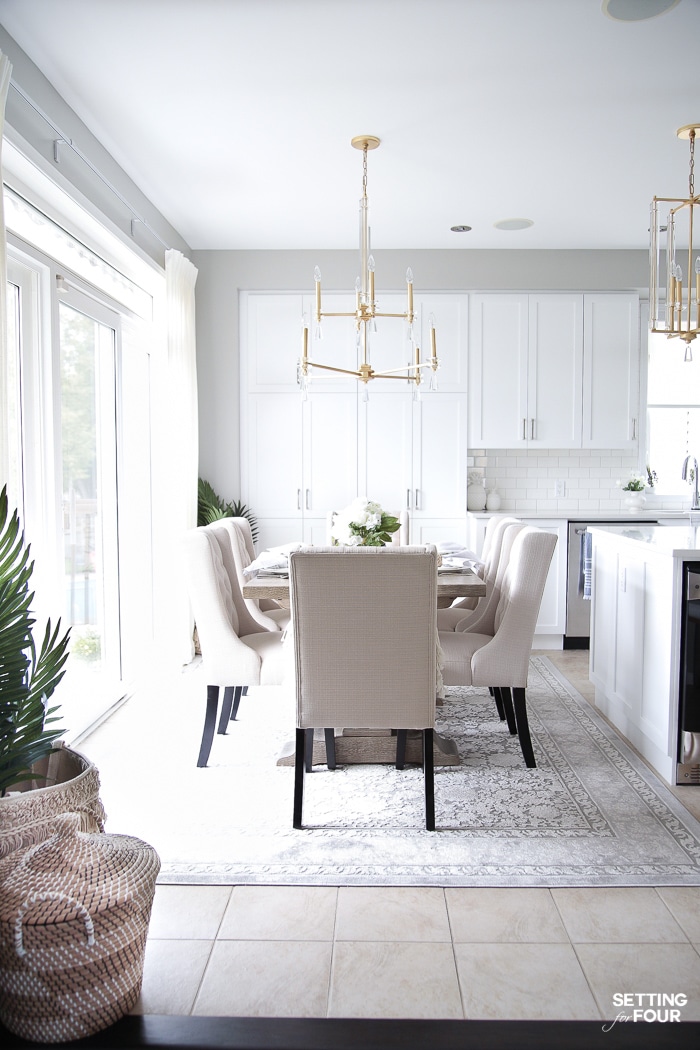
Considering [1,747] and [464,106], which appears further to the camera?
[464,106]

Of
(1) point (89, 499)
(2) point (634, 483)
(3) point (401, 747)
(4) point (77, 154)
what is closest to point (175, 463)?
(1) point (89, 499)

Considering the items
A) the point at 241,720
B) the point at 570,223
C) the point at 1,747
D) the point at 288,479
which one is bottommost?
the point at 241,720

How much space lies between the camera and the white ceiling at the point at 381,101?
253cm

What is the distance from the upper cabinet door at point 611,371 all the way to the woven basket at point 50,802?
4306 mm

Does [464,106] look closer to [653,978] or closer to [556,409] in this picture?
[556,409]

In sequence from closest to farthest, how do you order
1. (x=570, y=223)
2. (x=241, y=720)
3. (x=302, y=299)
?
(x=241, y=720) < (x=570, y=223) < (x=302, y=299)

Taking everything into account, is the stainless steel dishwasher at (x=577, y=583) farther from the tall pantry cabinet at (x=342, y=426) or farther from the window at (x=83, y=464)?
the window at (x=83, y=464)

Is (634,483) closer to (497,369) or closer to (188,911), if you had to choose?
(497,369)

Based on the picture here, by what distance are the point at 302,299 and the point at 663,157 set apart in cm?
245

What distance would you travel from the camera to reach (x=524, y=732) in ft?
9.95

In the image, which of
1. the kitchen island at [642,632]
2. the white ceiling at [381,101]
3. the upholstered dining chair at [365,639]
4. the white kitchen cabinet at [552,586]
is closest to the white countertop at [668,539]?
the kitchen island at [642,632]

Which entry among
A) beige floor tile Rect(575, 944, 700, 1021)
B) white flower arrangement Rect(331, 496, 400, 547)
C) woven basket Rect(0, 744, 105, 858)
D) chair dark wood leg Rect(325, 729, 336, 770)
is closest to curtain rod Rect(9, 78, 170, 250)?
white flower arrangement Rect(331, 496, 400, 547)

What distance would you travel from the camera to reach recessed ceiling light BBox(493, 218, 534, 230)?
470 centimetres

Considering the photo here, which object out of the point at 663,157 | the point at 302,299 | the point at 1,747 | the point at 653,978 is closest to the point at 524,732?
the point at 653,978
